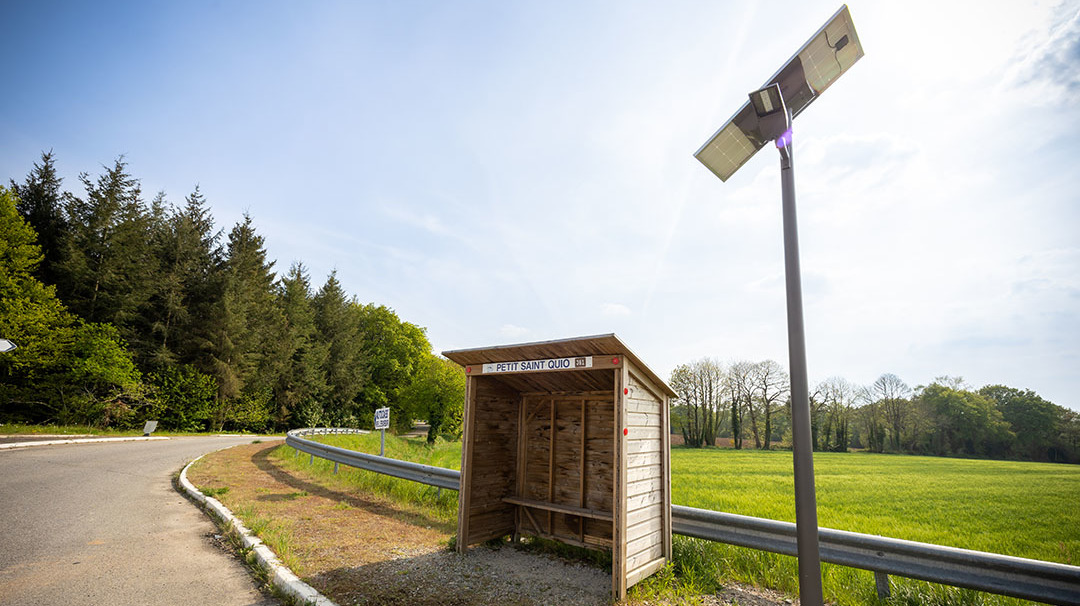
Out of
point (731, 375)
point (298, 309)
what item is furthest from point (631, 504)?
point (731, 375)

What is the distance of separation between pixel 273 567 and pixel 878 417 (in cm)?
5846

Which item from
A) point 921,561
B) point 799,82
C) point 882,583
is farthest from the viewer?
point 882,583

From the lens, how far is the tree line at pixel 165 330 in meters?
23.2

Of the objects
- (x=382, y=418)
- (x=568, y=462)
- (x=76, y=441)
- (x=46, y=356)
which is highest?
(x=46, y=356)

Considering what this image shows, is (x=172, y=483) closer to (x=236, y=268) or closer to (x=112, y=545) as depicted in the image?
(x=112, y=545)

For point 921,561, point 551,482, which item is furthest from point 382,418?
point 921,561

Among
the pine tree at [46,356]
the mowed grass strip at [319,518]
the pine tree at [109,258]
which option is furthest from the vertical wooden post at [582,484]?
the pine tree at [109,258]

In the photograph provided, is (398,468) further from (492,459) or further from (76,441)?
(76,441)

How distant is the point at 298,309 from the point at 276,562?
4014cm

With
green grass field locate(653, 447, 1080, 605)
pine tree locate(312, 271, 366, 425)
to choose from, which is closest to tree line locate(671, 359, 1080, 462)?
green grass field locate(653, 447, 1080, 605)

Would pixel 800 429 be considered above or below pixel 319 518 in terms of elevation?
above

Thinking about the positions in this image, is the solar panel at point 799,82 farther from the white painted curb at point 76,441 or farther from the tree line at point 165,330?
the tree line at point 165,330

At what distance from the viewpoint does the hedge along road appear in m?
4.67

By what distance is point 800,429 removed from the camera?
3.17m
